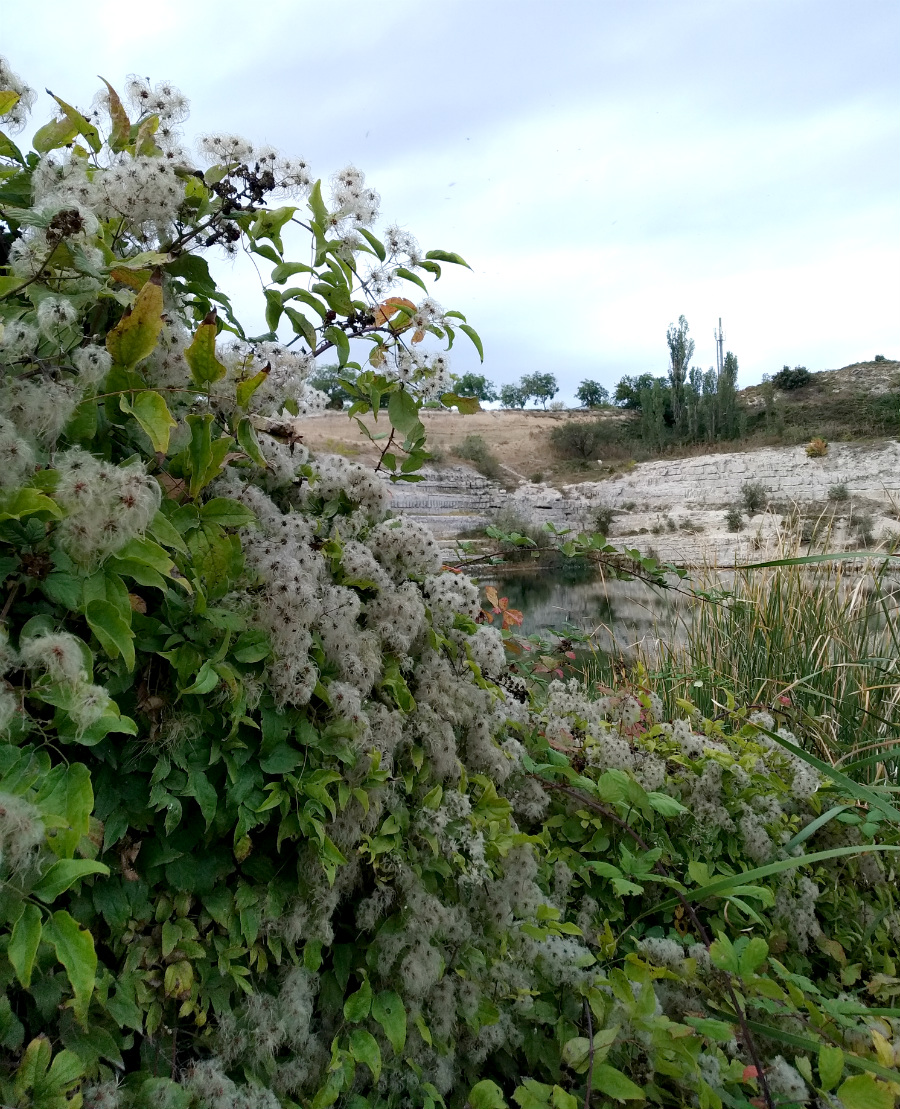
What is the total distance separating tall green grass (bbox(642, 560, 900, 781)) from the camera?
2.64m

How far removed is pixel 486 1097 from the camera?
969mm

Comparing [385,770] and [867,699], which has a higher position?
[385,770]

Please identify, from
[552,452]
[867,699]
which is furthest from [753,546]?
[552,452]

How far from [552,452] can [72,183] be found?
31.4 metres

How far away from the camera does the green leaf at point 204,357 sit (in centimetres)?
86

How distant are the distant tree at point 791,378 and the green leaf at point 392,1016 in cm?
3441

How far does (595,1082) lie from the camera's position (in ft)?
3.30

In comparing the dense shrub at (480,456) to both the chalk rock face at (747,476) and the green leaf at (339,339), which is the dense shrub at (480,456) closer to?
the chalk rock face at (747,476)

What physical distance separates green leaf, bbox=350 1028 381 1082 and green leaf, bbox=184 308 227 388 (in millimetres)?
845

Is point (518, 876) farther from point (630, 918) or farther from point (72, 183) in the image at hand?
point (72, 183)

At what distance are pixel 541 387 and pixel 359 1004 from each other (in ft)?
139

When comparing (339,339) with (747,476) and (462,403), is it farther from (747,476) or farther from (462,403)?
(747,476)

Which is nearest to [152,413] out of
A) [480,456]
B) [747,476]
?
[747,476]

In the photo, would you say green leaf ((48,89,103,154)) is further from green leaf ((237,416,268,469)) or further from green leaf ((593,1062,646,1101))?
green leaf ((593,1062,646,1101))
